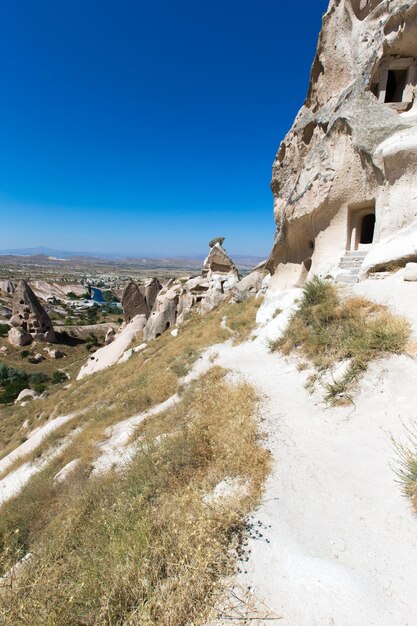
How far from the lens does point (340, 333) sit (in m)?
4.90

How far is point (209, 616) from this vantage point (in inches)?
70.3

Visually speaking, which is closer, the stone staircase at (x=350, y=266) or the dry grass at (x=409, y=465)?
the dry grass at (x=409, y=465)

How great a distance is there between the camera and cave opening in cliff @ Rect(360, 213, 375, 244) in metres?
9.05

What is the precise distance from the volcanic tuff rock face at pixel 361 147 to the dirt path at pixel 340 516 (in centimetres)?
412

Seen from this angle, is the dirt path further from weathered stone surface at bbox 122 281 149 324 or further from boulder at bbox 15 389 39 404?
weathered stone surface at bbox 122 281 149 324

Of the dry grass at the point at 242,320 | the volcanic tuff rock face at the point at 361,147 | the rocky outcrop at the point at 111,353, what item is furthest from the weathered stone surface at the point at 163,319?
the volcanic tuff rock face at the point at 361,147

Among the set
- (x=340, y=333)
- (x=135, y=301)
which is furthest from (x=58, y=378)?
(x=340, y=333)

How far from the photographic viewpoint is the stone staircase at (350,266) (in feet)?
23.5

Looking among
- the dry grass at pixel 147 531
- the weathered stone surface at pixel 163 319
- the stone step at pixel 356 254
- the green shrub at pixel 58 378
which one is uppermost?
the stone step at pixel 356 254

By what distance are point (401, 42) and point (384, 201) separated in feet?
15.0

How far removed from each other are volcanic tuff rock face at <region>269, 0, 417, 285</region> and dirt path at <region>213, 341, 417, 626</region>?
4.12m

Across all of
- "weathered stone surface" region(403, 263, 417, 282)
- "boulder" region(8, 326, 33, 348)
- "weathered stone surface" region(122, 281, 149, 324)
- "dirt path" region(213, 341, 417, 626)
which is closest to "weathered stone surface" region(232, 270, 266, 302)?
"weathered stone surface" region(403, 263, 417, 282)

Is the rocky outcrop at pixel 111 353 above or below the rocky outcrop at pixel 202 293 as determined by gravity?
below

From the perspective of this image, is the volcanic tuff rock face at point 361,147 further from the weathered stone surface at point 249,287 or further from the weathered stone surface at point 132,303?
the weathered stone surface at point 132,303
